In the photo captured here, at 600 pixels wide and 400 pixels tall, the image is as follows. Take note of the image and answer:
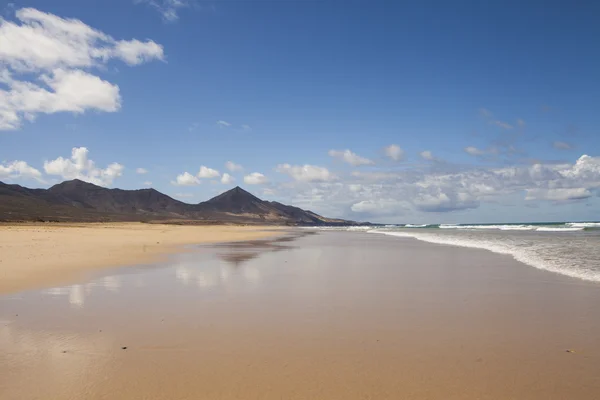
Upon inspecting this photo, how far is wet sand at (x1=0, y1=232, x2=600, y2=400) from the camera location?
4.38 metres

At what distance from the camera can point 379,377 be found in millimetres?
4641

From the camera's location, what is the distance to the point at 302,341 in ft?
19.6

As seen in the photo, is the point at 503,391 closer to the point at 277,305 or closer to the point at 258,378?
the point at 258,378

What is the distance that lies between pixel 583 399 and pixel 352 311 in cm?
427

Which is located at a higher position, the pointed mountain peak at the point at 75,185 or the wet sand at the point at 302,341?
the pointed mountain peak at the point at 75,185

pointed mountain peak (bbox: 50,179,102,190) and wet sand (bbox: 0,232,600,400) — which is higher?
pointed mountain peak (bbox: 50,179,102,190)

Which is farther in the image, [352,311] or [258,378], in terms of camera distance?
[352,311]

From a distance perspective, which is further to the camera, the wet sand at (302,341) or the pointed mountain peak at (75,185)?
the pointed mountain peak at (75,185)

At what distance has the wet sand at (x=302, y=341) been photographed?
4383 millimetres

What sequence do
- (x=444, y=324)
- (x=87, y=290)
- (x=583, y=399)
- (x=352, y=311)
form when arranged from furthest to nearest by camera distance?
(x=87, y=290) → (x=352, y=311) → (x=444, y=324) → (x=583, y=399)

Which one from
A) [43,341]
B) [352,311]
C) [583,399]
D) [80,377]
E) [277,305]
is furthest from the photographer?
[277,305]

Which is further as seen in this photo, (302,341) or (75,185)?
(75,185)

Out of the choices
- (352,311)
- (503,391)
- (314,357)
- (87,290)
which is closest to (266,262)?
(87,290)

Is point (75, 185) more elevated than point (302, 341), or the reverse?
point (75, 185)
